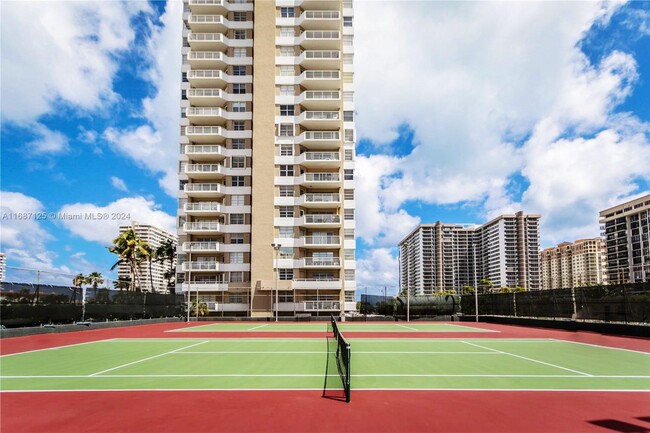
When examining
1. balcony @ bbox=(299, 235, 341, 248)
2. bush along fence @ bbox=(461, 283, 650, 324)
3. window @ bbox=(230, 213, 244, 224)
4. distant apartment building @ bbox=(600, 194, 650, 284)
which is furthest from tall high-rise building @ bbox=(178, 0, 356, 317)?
distant apartment building @ bbox=(600, 194, 650, 284)

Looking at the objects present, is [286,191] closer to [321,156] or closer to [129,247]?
[321,156]

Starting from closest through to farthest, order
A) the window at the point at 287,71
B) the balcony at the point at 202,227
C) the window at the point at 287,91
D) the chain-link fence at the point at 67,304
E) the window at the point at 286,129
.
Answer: the chain-link fence at the point at 67,304 → the balcony at the point at 202,227 → the window at the point at 286,129 → the window at the point at 287,91 → the window at the point at 287,71

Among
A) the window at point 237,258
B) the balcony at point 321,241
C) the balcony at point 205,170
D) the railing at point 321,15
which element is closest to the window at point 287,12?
the railing at point 321,15

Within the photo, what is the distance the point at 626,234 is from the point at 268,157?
543ft

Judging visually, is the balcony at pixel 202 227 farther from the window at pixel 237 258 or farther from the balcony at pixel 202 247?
the window at pixel 237 258

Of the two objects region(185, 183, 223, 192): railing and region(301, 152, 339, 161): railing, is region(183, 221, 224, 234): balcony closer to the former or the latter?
region(185, 183, 223, 192): railing

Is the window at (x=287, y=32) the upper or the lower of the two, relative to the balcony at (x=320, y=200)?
upper

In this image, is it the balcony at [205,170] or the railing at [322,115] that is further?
the balcony at [205,170]

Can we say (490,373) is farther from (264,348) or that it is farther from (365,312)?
(365,312)

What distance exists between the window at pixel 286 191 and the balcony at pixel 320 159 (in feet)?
11.0

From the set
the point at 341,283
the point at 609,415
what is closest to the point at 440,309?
the point at 341,283

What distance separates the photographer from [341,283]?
5559 cm

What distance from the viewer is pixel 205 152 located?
58.9 meters

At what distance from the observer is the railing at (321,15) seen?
199 ft
